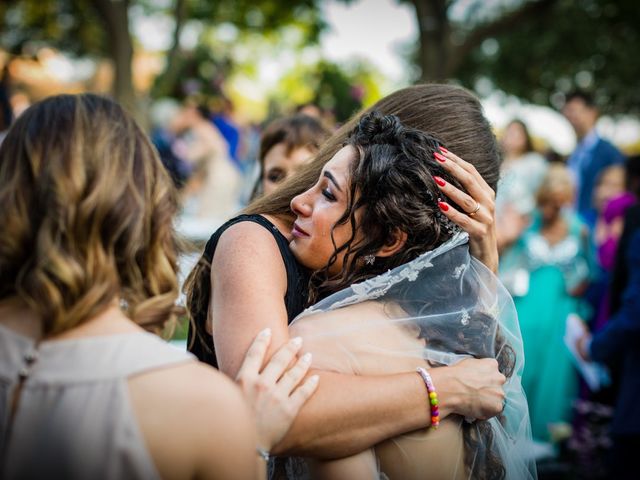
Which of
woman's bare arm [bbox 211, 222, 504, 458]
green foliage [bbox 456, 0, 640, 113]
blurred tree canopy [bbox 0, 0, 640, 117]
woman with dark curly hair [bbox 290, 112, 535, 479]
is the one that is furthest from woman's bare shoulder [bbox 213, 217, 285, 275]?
green foliage [bbox 456, 0, 640, 113]

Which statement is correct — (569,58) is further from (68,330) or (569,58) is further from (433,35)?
(68,330)

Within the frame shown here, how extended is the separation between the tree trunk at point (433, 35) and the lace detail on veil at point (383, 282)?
11.8 metres

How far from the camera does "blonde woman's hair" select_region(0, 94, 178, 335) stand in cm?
148

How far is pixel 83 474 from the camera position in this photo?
137 cm

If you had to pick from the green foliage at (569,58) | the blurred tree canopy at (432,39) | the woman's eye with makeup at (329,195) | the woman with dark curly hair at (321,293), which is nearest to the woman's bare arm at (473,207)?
the woman with dark curly hair at (321,293)

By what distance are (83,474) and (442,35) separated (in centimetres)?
1347

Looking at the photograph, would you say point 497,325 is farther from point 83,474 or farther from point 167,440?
point 83,474

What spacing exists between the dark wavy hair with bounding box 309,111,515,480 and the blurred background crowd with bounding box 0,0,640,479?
1.88ft

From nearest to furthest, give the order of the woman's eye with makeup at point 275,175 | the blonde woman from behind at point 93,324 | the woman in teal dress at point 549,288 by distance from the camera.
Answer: the blonde woman from behind at point 93,324, the woman's eye with makeup at point 275,175, the woman in teal dress at point 549,288

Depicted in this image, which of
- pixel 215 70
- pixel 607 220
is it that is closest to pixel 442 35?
pixel 215 70

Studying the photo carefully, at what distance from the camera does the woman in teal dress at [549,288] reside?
6.02m

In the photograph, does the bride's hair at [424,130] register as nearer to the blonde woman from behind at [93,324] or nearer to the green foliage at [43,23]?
the blonde woman from behind at [93,324]

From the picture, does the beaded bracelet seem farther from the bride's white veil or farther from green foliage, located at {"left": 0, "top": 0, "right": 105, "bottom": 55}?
green foliage, located at {"left": 0, "top": 0, "right": 105, "bottom": 55}

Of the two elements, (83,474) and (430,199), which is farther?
(430,199)
